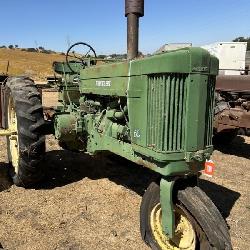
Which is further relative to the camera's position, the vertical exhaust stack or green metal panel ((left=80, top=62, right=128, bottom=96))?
the vertical exhaust stack

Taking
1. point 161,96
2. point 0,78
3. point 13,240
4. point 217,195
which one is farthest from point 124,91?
point 0,78

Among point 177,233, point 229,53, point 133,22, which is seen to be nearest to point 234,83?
point 133,22

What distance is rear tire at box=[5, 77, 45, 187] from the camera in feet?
14.6

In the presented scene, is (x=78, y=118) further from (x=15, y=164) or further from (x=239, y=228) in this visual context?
(x=239, y=228)

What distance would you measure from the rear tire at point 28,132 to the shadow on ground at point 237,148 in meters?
3.99

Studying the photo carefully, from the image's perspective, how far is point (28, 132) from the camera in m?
4.46

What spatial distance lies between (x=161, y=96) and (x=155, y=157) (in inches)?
19.8

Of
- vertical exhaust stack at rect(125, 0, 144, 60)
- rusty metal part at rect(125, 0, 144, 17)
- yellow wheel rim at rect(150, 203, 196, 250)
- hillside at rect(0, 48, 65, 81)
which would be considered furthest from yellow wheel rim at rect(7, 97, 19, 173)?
hillside at rect(0, 48, 65, 81)

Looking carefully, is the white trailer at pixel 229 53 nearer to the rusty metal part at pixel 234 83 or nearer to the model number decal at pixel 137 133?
the rusty metal part at pixel 234 83

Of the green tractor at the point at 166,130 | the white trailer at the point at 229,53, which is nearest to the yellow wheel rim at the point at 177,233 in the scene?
the green tractor at the point at 166,130

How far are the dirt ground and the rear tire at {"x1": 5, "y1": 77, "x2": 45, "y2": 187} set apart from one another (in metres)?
0.18

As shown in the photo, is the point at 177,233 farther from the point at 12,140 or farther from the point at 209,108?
the point at 12,140

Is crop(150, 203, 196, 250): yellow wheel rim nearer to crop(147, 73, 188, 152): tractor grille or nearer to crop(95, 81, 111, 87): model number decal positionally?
crop(147, 73, 188, 152): tractor grille

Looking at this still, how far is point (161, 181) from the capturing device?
10.7 feet
